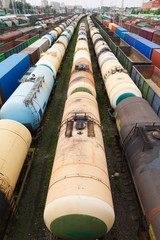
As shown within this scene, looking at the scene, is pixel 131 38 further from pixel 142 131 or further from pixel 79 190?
pixel 79 190

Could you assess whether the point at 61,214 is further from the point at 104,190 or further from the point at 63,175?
the point at 104,190

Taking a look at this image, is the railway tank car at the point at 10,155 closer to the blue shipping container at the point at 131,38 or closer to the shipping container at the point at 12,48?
the shipping container at the point at 12,48

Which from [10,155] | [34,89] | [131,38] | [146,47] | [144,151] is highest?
[131,38]

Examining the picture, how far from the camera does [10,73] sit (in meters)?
14.3

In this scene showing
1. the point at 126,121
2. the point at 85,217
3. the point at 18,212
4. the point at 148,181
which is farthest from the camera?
the point at 126,121

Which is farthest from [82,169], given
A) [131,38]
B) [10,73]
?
[131,38]

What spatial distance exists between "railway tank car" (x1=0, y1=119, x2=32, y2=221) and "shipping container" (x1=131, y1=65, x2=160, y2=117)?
9.56 meters

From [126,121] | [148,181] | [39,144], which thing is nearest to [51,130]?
[39,144]

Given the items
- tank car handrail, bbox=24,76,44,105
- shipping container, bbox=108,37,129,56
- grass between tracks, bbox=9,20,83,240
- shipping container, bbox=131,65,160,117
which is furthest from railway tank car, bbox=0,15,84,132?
shipping container, bbox=108,37,129,56

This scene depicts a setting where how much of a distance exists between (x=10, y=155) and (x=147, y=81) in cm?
1503

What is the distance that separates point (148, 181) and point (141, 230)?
2.47m

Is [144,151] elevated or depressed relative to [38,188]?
elevated

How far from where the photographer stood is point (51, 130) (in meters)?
14.4

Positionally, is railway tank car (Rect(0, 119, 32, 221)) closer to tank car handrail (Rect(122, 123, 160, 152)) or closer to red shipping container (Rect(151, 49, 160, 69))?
tank car handrail (Rect(122, 123, 160, 152))
